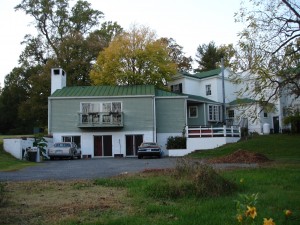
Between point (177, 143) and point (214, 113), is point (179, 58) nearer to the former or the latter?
point (214, 113)

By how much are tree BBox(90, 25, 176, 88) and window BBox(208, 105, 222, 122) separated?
693 centimetres

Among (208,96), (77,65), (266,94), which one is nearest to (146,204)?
(266,94)

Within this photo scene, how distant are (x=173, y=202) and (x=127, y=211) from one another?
133 cm

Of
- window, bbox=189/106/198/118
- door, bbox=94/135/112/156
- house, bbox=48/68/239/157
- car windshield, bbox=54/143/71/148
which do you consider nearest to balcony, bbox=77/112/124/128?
house, bbox=48/68/239/157

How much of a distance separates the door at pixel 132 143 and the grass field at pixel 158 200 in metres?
26.3

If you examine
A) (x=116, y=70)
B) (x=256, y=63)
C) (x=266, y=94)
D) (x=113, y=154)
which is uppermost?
(x=116, y=70)

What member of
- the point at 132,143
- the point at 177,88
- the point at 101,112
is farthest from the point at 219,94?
the point at 101,112

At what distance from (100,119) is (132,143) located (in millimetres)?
3900

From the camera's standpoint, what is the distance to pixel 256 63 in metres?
18.8

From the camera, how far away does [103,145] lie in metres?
39.0

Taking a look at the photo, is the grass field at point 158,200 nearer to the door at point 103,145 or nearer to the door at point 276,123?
the door at point 103,145

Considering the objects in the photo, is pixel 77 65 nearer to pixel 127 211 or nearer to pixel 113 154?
pixel 113 154

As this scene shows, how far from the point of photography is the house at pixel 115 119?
38656mm

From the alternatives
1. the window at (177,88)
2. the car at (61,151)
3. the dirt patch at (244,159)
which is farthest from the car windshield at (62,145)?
the window at (177,88)
